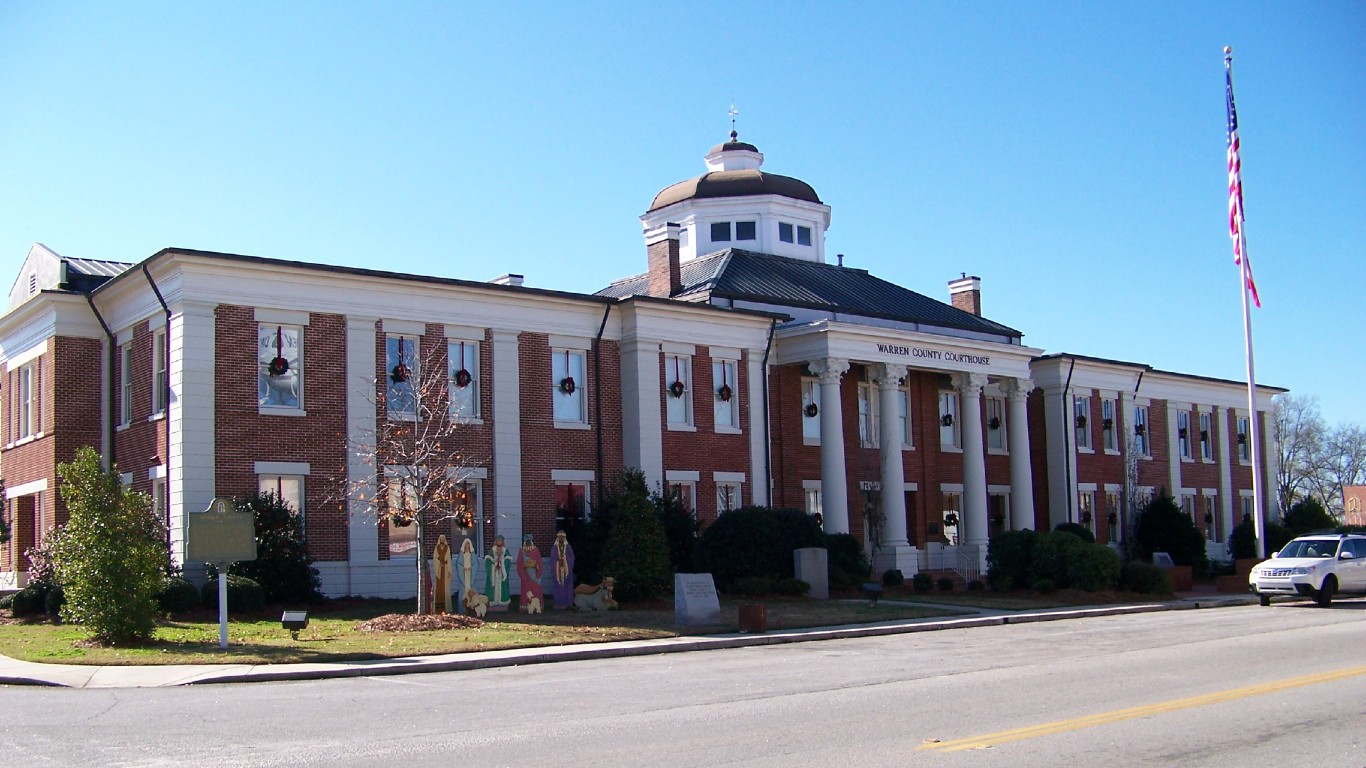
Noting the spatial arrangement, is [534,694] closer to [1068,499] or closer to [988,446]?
[988,446]

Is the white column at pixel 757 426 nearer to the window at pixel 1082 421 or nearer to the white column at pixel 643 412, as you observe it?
the white column at pixel 643 412

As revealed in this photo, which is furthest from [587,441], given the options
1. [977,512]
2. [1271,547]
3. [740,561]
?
[1271,547]

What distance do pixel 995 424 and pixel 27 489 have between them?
31648mm

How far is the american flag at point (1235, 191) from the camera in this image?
37906 mm

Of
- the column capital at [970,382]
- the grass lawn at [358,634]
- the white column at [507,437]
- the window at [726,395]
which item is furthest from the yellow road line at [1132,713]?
the column capital at [970,382]

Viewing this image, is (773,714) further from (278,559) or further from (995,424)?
(995,424)

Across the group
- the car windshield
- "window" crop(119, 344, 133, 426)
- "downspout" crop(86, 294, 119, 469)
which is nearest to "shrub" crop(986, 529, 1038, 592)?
the car windshield

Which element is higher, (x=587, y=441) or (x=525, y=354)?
(x=525, y=354)

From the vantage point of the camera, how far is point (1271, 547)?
52.1 metres

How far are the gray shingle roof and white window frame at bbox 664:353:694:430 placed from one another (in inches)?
125

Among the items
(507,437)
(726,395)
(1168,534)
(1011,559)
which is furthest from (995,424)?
(507,437)

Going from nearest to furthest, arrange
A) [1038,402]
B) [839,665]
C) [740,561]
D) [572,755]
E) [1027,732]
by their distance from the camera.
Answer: [572,755], [1027,732], [839,665], [740,561], [1038,402]

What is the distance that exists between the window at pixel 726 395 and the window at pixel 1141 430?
2270 centimetres

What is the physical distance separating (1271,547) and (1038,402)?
1067 cm
